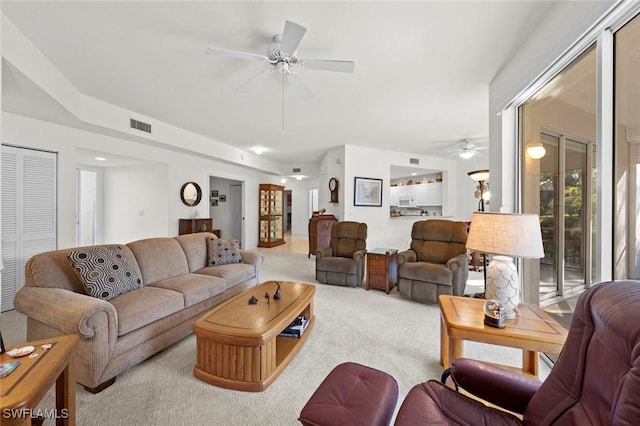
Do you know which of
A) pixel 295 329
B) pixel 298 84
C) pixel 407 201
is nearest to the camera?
pixel 295 329

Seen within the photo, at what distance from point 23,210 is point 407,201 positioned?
27.3 ft

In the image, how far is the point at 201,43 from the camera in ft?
7.55

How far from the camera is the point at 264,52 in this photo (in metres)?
2.45

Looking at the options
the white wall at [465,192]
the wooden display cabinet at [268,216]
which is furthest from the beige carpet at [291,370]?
the white wall at [465,192]

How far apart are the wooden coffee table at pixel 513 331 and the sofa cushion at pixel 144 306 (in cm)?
219

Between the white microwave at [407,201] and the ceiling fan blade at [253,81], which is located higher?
the ceiling fan blade at [253,81]

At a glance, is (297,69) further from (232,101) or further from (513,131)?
(513,131)

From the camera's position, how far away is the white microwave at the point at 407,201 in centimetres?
839

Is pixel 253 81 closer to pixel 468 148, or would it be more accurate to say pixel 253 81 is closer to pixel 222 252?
pixel 222 252

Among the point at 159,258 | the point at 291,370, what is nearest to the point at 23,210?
the point at 159,258

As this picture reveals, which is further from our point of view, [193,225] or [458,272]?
[193,225]

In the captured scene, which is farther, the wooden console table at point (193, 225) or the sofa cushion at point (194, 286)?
the wooden console table at point (193, 225)

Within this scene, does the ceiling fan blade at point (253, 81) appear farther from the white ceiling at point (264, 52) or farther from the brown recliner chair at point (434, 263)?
the brown recliner chair at point (434, 263)

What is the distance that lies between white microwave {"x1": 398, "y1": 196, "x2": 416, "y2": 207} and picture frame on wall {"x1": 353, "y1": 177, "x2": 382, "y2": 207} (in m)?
2.39
